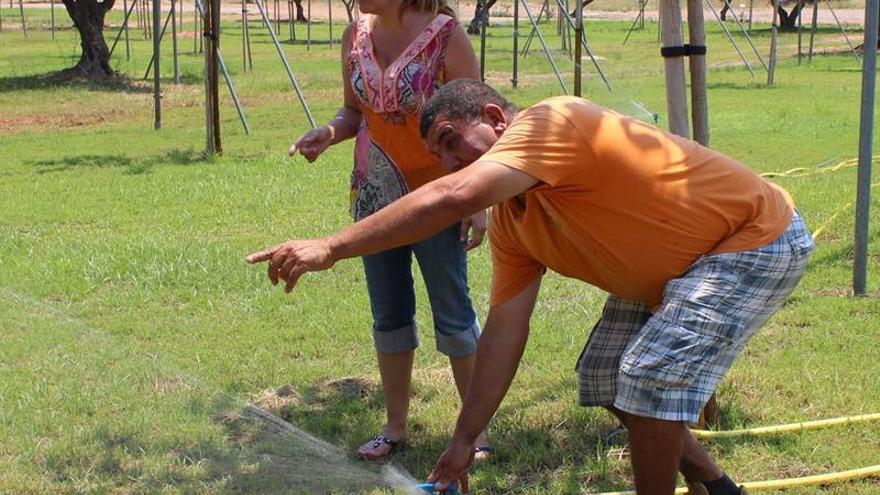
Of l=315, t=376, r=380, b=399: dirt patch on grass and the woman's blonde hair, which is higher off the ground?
the woman's blonde hair

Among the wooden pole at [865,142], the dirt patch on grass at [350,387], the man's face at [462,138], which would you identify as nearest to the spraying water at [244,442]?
the dirt patch on grass at [350,387]

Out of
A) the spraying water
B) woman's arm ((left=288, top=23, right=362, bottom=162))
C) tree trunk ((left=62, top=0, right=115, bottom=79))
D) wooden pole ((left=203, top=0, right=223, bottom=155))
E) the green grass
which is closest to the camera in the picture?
the spraying water

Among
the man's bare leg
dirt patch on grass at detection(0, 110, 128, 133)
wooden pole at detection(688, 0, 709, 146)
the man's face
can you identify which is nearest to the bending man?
the man's face

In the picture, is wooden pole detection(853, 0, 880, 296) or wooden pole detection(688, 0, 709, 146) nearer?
wooden pole detection(688, 0, 709, 146)

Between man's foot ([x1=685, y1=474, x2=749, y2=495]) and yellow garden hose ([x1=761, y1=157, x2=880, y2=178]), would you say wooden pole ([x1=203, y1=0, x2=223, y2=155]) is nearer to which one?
yellow garden hose ([x1=761, y1=157, x2=880, y2=178])

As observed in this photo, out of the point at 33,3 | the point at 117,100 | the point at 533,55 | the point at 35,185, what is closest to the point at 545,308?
the point at 35,185

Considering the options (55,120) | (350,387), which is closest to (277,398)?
(350,387)

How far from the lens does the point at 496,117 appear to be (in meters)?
3.24

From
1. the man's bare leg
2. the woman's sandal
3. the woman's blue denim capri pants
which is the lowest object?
the woman's sandal

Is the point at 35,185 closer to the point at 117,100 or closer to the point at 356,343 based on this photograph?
the point at 356,343

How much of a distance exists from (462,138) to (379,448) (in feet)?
5.79

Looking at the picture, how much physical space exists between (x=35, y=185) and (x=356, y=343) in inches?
241

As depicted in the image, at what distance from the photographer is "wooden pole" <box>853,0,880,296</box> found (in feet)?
20.2

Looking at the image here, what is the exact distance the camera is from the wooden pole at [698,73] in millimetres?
4930
